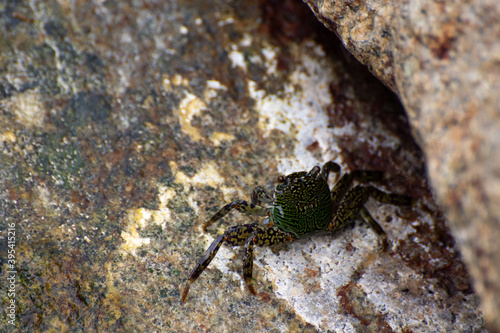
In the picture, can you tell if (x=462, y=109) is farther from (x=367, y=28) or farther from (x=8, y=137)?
(x=8, y=137)

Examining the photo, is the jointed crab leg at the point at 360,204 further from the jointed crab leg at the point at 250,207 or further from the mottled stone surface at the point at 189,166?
the jointed crab leg at the point at 250,207

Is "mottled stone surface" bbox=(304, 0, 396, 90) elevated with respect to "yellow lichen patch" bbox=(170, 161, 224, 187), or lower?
elevated

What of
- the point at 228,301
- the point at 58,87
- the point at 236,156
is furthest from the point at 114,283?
the point at 58,87

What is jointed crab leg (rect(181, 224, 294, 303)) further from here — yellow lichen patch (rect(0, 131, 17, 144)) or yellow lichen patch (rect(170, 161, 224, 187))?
yellow lichen patch (rect(0, 131, 17, 144))

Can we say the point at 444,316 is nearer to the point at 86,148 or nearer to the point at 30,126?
the point at 86,148

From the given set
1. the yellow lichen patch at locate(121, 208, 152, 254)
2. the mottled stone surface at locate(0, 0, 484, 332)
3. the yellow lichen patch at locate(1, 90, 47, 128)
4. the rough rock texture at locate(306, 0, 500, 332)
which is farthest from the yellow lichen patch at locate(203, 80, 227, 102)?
the rough rock texture at locate(306, 0, 500, 332)

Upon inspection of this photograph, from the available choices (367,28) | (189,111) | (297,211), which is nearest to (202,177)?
(189,111)

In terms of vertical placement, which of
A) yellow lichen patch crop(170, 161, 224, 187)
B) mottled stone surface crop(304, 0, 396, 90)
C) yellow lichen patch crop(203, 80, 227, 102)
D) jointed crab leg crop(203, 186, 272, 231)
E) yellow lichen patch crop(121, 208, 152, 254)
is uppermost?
mottled stone surface crop(304, 0, 396, 90)
